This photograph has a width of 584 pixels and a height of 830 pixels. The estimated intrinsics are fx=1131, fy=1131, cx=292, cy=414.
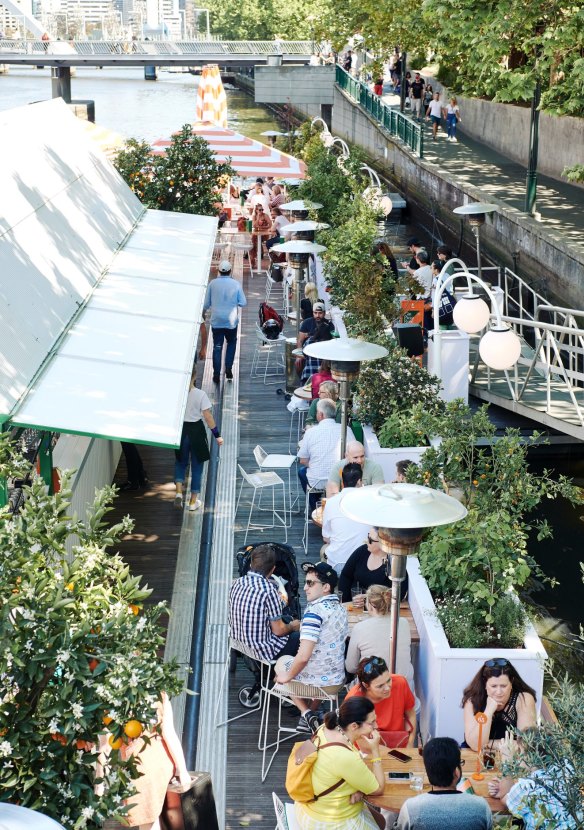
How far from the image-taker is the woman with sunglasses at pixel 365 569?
7.68m

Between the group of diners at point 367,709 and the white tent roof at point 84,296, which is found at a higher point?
the white tent roof at point 84,296

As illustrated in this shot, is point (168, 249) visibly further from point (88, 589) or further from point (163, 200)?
point (88, 589)

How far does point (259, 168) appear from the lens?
21.2m

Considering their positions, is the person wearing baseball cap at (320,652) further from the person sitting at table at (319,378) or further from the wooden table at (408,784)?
the person sitting at table at (319,378)

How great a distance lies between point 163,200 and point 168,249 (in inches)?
210

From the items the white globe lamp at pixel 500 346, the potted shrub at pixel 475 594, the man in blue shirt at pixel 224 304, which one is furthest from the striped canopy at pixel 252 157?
the potted shrub at pixel 475 594

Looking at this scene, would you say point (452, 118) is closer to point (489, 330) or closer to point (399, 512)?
point (489, 330)

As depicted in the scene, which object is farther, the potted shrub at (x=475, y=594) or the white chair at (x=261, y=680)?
the white chair at (x=261, y=680)

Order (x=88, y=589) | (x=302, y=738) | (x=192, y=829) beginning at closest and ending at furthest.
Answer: (x=88, y=589) → (x=192, y=829) → (x=302, y=738)

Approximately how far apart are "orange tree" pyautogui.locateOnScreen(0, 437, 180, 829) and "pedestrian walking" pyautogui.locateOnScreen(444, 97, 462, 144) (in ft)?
106

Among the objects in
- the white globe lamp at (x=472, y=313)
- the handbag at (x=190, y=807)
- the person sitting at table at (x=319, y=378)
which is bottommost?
the handbag at (x=190, y=807)

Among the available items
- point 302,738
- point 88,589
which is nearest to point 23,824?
point 88,589

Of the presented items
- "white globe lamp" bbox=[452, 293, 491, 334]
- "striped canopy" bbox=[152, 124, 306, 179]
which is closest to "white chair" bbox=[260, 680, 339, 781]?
"white globe lamp" bbox=[452, 293, 491, 334]

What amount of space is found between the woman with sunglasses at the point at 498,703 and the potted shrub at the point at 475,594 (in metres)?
0.29
